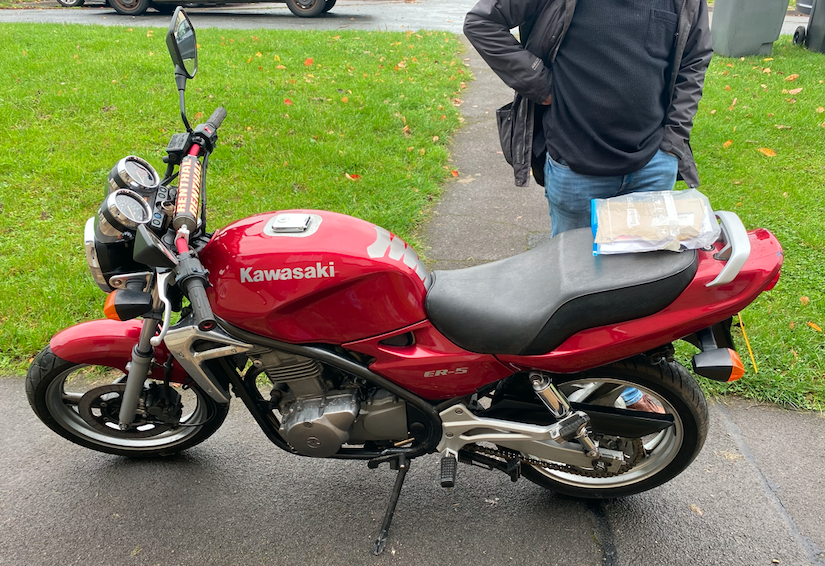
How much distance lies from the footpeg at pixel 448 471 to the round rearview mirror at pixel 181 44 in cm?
157

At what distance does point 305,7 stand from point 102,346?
11.7 metres

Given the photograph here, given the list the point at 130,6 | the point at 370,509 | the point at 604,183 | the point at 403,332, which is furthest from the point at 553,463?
the point at 130,6

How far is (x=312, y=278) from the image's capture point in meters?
1.84

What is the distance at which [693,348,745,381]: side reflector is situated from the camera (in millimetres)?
1886

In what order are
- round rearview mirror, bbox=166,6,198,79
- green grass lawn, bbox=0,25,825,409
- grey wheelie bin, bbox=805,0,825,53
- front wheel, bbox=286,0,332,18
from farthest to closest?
1. front wheel, bbox=286,0,332,18
2. grey wheelie bin, bbox=805,0,825,53
3. green grass lawn, bbox=0,25,825,409
4. round rearview mirror, bbox=166,6,198,79

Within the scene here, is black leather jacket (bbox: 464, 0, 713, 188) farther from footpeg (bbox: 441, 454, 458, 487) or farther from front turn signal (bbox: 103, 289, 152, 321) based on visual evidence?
front turn signal (bbox: 103, 289, 152, 321)

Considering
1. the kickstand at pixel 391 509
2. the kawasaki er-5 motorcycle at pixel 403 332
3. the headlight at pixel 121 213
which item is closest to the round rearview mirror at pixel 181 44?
the kawasaki er-5 motorcycle at pixel 403 332

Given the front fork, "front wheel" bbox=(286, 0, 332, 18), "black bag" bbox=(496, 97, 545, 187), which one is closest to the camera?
the front fork

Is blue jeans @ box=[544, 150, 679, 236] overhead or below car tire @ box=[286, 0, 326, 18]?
overhead

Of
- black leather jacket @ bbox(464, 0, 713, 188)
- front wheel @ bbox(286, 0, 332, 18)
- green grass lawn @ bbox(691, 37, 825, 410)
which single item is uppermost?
black leather jacket @ bbox(464, 0, 713, 188)

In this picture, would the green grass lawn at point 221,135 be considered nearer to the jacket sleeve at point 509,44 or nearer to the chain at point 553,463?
→ the jacket sleeve at point 509,44

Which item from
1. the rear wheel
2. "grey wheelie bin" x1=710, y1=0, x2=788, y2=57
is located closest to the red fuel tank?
"grey wheelie bin" x1=710, y1=0, x2=788, y2=57

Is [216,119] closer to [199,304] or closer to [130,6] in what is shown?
[199,304]

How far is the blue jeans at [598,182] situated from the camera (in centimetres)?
243
